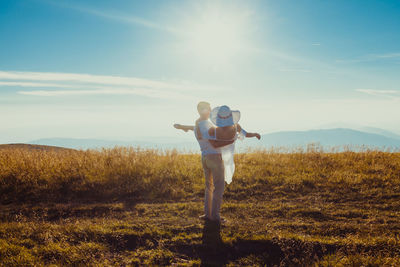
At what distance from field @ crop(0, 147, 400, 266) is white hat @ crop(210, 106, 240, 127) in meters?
2.45

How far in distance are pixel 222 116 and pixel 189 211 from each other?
132 inches

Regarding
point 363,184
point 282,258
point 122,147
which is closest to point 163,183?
point 122,147

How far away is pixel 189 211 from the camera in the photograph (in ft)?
24.6

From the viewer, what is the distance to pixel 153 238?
5.77 meters

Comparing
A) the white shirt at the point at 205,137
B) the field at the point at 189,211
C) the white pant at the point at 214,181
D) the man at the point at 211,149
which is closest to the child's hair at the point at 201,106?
the man at the point at 211,149

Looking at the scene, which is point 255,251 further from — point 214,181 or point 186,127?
point 186,127

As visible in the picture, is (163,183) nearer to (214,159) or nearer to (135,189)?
(135,189)

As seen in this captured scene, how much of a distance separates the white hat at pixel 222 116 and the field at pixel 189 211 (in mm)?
2445

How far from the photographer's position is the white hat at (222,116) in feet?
17.9

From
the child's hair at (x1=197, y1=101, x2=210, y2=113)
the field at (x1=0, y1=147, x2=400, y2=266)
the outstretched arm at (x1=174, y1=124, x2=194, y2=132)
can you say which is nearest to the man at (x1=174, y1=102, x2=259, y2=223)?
the child's hair at (x1=197, y1=101, x2=210, y2=113)

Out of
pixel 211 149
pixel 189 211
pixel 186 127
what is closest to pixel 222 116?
pixel 211 149

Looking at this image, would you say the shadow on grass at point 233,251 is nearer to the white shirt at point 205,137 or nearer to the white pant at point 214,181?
the white pant at point 214,181

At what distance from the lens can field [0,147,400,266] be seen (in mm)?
5070

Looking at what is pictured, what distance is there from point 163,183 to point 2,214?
4.77 metres
